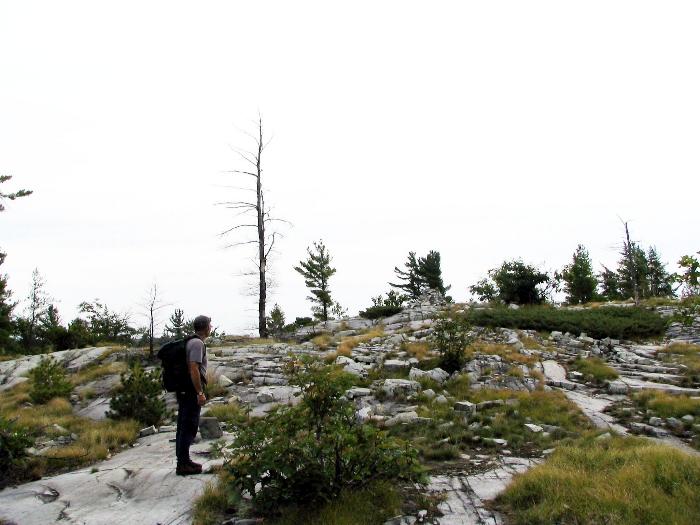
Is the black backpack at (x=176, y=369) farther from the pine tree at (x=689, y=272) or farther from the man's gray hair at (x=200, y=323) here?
the pine tree at (x=689, y=272)

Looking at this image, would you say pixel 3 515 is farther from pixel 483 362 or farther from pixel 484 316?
pixel 484 316

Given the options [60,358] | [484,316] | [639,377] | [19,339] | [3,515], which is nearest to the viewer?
[3,515]

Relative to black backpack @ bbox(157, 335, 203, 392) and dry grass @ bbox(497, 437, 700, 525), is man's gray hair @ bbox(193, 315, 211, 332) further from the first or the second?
dry grass @ bbox(497, 437, 700, 525)

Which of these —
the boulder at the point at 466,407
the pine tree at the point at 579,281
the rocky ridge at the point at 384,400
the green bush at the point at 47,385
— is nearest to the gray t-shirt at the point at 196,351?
the rocky ridge at the point at 384,400

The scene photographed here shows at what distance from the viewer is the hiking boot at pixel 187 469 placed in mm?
5621

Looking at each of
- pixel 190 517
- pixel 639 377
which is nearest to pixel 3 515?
pixel 190 517

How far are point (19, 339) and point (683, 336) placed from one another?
33.7 m

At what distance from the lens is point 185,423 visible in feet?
18.6

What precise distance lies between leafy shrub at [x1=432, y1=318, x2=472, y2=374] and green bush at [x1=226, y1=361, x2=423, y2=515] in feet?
21.8

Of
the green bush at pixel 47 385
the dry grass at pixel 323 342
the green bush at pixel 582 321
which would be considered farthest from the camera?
the green bush at pixel 582 321

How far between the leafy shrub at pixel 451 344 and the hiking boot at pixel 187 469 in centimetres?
679

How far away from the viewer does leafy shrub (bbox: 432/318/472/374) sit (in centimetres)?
1120

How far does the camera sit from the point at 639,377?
10.8m

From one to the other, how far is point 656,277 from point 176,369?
175 ft
